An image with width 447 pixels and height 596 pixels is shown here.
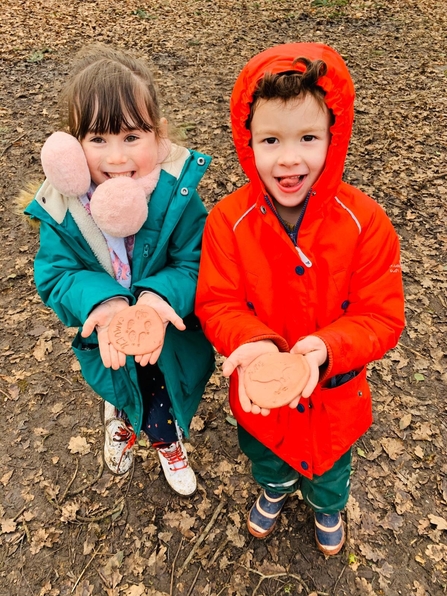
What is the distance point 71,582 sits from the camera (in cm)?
276

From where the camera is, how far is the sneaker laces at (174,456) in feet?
9.91

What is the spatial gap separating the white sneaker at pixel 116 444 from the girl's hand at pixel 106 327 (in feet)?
4.41

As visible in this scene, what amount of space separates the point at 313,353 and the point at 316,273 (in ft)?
1.13

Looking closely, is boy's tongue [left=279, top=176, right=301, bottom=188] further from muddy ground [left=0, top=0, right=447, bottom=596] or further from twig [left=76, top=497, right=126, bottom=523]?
twig [left=76, top=497, right=126, bottom=523]

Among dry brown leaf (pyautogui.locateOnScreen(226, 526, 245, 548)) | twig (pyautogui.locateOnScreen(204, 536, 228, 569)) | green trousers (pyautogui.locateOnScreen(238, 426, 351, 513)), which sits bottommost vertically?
twig (pyautogui.locateOnScreen(204, 536, 228, 569))

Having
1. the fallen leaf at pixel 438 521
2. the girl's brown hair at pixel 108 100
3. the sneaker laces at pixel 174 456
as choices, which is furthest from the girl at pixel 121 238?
the fallen leaf at pixel 438 521

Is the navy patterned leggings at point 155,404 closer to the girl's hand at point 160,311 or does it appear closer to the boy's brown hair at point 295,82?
the girl's hand at point 160,311

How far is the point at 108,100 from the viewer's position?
1.92 meters

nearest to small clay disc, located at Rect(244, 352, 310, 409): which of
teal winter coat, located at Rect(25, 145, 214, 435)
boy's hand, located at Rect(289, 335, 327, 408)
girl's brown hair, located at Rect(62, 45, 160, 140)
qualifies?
boy's hand, located at Rect(289, 335, 327, 408)

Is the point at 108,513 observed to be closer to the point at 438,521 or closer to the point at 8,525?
the point at 8,525

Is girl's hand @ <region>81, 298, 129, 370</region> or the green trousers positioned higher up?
girl's hand @ <region>81, 298, 129, 370</region>

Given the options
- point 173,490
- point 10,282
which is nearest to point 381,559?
point 173,490

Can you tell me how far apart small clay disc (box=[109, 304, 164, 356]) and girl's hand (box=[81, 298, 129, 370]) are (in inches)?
1.8

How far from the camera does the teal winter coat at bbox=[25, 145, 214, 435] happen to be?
2057 mm
